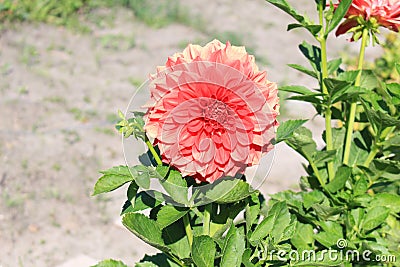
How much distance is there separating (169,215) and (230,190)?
0.37ft

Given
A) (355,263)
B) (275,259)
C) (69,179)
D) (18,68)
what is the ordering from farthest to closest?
(18,68) → (69,179) → (355,263) → (275,259)

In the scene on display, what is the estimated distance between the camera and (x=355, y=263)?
159 centimetres

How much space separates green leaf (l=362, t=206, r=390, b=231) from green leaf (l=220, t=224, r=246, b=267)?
398mm

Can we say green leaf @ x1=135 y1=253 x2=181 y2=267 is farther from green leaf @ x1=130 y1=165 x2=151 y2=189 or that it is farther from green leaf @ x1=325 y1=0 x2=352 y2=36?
green leaf @ x1=325 y1=0 x2=352 y2=36

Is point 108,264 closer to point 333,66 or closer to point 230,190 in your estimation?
point 230,190

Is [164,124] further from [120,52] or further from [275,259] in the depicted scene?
[120,52]

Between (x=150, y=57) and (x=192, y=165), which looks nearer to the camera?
(x=192, y=165)

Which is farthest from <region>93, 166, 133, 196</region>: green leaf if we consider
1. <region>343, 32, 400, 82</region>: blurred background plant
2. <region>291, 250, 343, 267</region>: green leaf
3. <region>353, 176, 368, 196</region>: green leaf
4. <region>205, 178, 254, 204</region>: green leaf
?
<region>343, 32, 400, 82</region>: blurred background plant

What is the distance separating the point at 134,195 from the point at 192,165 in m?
0.17

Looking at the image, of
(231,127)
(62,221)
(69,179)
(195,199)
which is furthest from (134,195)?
(69,179)

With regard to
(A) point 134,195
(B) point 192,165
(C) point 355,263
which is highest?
(B) point 192,165

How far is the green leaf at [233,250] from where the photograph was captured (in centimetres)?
108

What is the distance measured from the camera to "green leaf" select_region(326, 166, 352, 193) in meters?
1.39

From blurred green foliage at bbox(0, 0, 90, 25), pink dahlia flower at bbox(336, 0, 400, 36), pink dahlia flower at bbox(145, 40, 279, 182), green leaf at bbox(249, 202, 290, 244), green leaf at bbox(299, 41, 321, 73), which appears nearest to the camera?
pink dahlia flower at bbox(145, 40, 279, 182)
